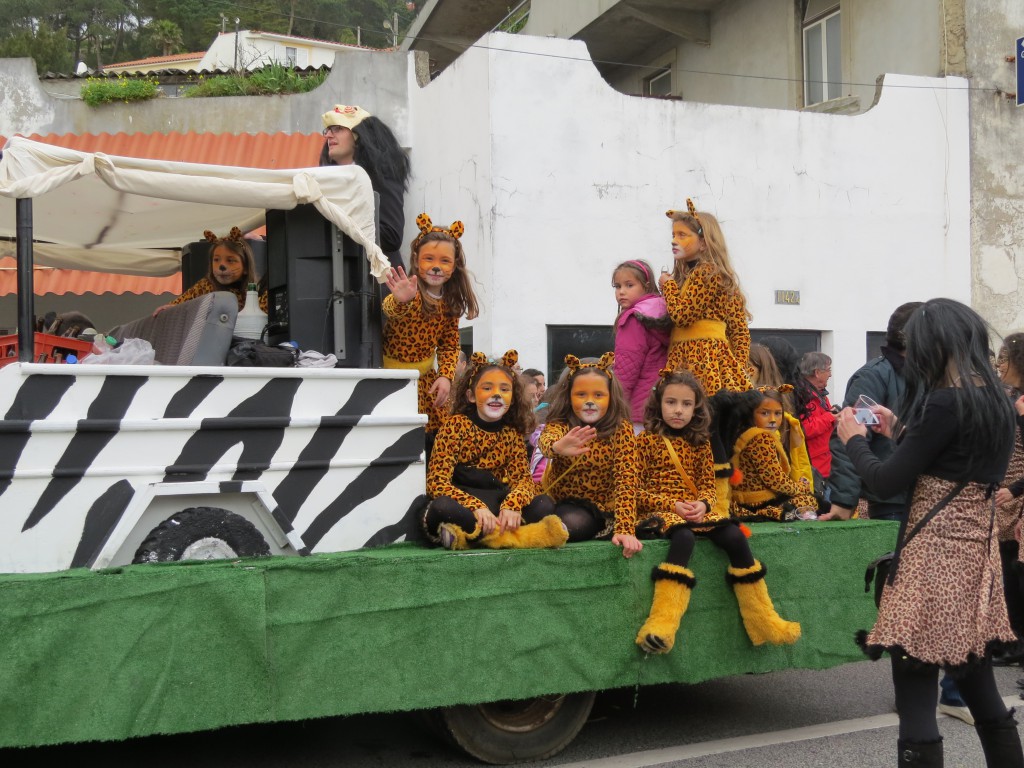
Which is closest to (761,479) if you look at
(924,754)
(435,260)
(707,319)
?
(707,319)

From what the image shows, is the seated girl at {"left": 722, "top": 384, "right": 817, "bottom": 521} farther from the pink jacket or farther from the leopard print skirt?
the leopard print skirt

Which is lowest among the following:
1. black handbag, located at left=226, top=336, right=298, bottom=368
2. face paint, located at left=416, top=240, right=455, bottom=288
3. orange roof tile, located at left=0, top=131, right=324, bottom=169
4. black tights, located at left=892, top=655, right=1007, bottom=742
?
black tights, located at left=892, top=655, right=1007, bottom=742

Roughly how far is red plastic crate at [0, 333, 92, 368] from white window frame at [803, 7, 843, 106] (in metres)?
12.6

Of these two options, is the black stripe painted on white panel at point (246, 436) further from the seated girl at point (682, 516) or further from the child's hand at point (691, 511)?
the child's hand at point (691, 511)

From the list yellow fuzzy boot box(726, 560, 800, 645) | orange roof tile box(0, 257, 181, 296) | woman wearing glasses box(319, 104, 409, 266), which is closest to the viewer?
yellow fuzzy boot box(726, 560, 800, 645)

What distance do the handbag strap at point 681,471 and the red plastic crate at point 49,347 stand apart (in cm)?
282

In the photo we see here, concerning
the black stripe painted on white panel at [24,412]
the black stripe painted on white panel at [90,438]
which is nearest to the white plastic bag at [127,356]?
the black stripe painted on white panel at [90,438]

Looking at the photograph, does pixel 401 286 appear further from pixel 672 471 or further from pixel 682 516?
pixel 682 516

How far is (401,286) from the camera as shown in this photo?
562 centimetres

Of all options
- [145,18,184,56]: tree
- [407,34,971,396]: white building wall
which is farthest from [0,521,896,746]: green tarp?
[145,18,184,56]: tree

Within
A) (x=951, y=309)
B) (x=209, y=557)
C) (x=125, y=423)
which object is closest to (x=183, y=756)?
(x=209, y=557)

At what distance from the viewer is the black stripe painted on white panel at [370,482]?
5133 millimetres

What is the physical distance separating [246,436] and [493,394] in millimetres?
1163

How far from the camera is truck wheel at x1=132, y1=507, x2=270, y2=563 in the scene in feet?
15.4
